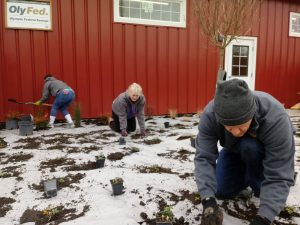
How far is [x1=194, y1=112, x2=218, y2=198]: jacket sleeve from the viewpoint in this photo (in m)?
2.17

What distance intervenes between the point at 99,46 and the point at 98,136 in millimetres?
2461

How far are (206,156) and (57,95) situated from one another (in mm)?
4603

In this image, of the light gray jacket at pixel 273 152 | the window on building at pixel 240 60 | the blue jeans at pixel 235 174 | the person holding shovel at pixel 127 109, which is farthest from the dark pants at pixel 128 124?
the window on building at pixel 240 60

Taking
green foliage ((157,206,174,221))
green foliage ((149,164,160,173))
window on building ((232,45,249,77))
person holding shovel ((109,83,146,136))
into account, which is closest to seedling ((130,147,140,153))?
green foliage ((149,164,160,173))

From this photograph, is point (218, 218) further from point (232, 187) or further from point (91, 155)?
point (91, 155)

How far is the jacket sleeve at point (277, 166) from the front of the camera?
1924 mm

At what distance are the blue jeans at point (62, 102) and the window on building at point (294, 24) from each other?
677 centimetres

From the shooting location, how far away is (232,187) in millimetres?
2672

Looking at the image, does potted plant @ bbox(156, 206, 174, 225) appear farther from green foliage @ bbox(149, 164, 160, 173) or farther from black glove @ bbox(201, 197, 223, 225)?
green foliage @ bbox(149, 164, 160, 173)

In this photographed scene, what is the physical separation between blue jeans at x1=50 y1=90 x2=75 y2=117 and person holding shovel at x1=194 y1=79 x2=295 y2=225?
449cm

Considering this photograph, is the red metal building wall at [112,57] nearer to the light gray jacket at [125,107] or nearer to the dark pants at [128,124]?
the dark pants at [128,124]

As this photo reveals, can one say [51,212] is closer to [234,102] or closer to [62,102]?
[234,102]

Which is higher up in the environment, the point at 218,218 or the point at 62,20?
the point at 62,20

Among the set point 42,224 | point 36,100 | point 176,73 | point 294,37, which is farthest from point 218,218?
point 294,37
